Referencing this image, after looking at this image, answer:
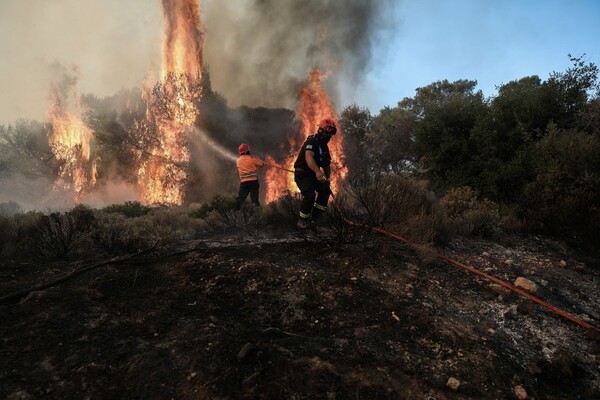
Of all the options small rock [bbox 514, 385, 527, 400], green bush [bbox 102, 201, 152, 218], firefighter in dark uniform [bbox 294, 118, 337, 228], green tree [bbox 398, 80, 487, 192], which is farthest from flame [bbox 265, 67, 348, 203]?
small rock [bbox 514, 385, 527, 400]

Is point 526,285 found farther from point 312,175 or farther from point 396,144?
point 396,144

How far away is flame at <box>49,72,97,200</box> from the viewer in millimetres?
Result: 23797

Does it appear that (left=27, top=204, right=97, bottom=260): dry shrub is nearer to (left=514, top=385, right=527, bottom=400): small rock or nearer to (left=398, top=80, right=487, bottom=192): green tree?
(left=514, top=385, right=527, bottom=400): small rock

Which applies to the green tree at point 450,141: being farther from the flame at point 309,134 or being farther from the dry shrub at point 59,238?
the dry shrub at point 59,238

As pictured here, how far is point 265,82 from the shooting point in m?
32.9

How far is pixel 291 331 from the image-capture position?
3.15 meters

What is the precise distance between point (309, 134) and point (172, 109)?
9.56 metres

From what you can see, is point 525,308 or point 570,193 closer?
point 525,308

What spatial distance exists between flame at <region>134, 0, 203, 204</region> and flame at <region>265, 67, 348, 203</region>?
606 cm

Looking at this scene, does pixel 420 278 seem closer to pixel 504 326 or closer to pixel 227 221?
pixel 504 326

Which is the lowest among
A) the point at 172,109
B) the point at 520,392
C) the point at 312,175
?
the point at 520,392

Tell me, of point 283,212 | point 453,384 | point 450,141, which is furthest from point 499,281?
point 450,141

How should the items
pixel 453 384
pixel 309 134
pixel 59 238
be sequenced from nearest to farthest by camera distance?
1. pixel 453 384
2. pixel 59 238
3. pixel 309 134

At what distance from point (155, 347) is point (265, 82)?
32842 mm
